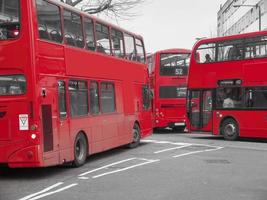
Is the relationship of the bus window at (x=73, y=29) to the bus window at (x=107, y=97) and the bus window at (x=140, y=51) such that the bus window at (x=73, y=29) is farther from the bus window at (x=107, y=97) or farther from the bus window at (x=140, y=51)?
the bus window at (x=140, y=51)

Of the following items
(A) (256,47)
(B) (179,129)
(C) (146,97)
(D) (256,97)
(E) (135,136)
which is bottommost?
(B) (179,129)

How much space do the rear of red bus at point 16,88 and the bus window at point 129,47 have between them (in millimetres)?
7471

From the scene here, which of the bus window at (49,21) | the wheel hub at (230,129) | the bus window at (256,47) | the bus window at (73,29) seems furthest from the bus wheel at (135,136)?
the bus window at (49,21)

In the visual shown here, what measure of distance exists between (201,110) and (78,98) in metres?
11.0

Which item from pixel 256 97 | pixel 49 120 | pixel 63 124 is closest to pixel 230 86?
pixel 256 97

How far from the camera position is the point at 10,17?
1215 centimetres

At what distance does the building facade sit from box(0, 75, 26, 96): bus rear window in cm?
3208

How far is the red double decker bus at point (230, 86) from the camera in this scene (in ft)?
73.2

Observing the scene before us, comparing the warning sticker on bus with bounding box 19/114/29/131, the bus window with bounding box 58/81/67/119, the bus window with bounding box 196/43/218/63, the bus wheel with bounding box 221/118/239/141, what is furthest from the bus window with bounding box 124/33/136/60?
the warning sticker on bus with bounding box 19/114/29/131

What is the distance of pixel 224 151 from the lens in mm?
18141

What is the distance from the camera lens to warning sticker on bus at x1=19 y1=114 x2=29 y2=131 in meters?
Result: 12.0

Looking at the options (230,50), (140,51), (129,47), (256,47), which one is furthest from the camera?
(230,50)

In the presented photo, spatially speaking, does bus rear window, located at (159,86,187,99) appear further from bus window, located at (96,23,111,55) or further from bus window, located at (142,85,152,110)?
bus window, located at (96,23,111,55)

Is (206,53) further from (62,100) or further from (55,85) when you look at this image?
(55,85)
